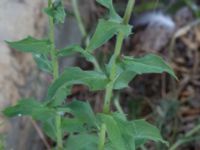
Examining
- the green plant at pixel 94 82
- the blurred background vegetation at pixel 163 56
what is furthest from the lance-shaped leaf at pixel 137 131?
the blurred background vegetation at pixel 163 56

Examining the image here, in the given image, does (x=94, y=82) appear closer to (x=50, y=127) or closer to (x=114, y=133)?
(x=114, y=133)

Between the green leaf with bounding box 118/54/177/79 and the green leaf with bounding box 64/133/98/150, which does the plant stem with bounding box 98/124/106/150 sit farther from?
the green leaf with bounding box 118/54/177/79

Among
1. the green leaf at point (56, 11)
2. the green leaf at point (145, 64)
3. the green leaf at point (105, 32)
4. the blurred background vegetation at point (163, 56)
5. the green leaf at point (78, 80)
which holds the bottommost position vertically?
the blurred background vegetation at point (163, 56)

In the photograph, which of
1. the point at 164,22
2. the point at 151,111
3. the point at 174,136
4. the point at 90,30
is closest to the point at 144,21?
the point at 164,22

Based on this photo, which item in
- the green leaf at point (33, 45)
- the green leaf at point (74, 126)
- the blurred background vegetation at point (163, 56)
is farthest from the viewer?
the blurred background vegetation at point (163, 56)

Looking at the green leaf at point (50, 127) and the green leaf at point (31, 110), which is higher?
the green leaf at point (31, 110)

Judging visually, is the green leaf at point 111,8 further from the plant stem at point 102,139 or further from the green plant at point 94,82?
the plant stem at point 102,139

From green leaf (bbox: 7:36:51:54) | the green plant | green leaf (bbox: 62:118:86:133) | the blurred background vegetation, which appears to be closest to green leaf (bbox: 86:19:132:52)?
the green plant
